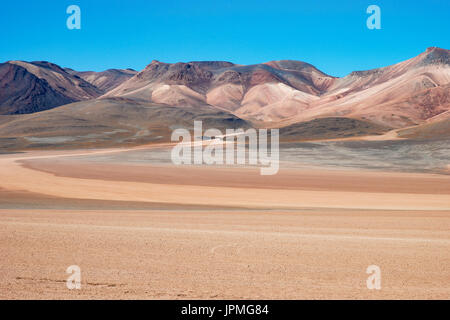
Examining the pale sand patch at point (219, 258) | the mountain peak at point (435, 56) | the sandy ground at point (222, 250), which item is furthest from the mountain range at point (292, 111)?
the pale sand patch at point (219, 258)

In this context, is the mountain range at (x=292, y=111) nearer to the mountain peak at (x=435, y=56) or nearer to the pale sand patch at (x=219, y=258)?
the mountain peak at (x=435, y=56)

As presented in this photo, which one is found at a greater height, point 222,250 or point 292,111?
point 292,111

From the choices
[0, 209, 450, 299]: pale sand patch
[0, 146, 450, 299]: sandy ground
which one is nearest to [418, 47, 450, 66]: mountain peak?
[0, 146, 450, 299]: sandy ground

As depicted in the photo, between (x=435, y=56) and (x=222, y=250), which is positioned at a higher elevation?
(x=435, y=56)

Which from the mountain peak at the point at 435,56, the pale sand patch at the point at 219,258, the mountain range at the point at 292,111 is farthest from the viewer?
the mountain peak at the point at 435,56

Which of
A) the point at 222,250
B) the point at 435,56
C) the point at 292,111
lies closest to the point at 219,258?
the point at 222,250

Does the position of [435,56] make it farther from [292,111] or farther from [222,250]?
[222,250]

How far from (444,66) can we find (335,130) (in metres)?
93.6

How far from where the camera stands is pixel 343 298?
20.7 feet

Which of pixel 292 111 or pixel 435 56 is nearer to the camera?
pixel 435 56

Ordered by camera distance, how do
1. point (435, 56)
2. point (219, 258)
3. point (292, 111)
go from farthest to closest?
1. point (292, 111)
2. point (435, 56)
3. point (219, 258)

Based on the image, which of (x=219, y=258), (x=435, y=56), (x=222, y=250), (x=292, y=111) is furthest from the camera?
(x=292, y=111)

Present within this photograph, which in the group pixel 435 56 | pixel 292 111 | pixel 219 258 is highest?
pixel 435 56

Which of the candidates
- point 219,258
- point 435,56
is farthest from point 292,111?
point 219,258
